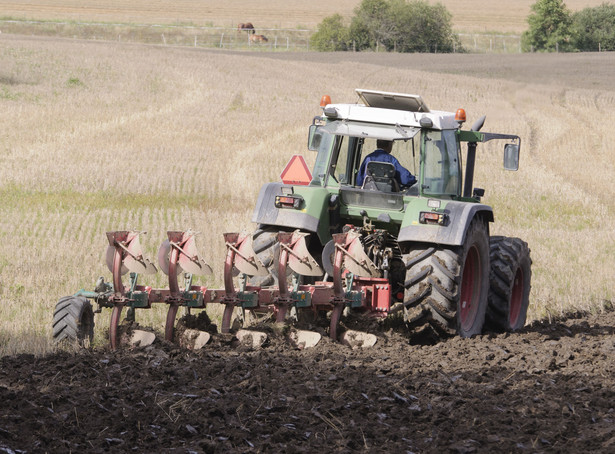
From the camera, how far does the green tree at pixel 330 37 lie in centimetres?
6450

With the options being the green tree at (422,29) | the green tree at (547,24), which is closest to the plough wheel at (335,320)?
the green tree at (422,29)

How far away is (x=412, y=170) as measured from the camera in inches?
336

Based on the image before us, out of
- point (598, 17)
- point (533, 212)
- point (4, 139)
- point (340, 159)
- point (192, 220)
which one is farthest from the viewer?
point (598, 17)

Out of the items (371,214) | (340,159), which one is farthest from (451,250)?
(340,159)

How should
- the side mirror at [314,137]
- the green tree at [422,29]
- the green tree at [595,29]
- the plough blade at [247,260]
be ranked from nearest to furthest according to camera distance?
1. the plough blade at [247,260]
2. the side mirror at [314,137]
3. the green tree at [595,29]
4. the green tree at [422,29]

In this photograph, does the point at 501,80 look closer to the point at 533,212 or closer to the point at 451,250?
the point at 533,212

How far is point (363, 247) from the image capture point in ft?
26.2

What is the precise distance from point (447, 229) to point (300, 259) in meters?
1.22

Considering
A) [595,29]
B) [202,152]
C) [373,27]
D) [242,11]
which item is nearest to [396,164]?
[202,152]

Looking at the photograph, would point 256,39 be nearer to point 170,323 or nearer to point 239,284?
point 239,284

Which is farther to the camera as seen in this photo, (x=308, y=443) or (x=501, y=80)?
(x=501, y=80)

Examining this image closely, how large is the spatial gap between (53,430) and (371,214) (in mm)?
3984

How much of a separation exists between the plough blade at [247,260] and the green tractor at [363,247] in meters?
0.01

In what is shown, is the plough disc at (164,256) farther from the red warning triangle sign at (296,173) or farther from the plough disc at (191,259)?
the red warning triangle sign at (296,173)
